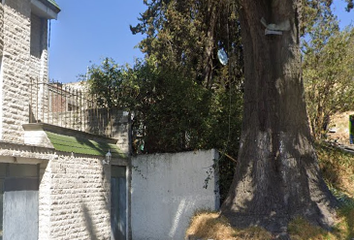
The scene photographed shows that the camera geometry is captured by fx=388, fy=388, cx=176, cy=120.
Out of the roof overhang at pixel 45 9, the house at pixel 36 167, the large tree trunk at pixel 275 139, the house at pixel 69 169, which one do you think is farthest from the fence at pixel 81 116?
the large tree trunk at pixel 275 139

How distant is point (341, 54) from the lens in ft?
43.8

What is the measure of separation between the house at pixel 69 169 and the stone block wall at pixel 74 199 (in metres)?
0.02

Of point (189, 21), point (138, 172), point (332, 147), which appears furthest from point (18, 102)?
point (332, 147)

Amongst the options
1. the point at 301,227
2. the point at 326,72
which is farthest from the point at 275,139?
the point at 326,72

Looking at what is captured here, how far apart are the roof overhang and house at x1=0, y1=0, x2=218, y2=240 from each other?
0.04 metres

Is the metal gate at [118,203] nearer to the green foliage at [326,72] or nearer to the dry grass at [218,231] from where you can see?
the dry grass at [218,231]

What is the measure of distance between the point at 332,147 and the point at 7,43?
1039cm

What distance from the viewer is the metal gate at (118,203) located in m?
11.8

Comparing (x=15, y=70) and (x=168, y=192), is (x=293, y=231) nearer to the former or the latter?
(x=168, y=192)

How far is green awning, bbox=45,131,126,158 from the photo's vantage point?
963 centimetres

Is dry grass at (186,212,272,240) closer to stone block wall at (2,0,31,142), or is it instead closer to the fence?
Answer: the fence

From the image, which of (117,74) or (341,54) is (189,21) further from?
(341,54)

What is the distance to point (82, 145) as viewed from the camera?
10.7m

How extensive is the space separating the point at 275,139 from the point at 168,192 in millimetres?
4105
